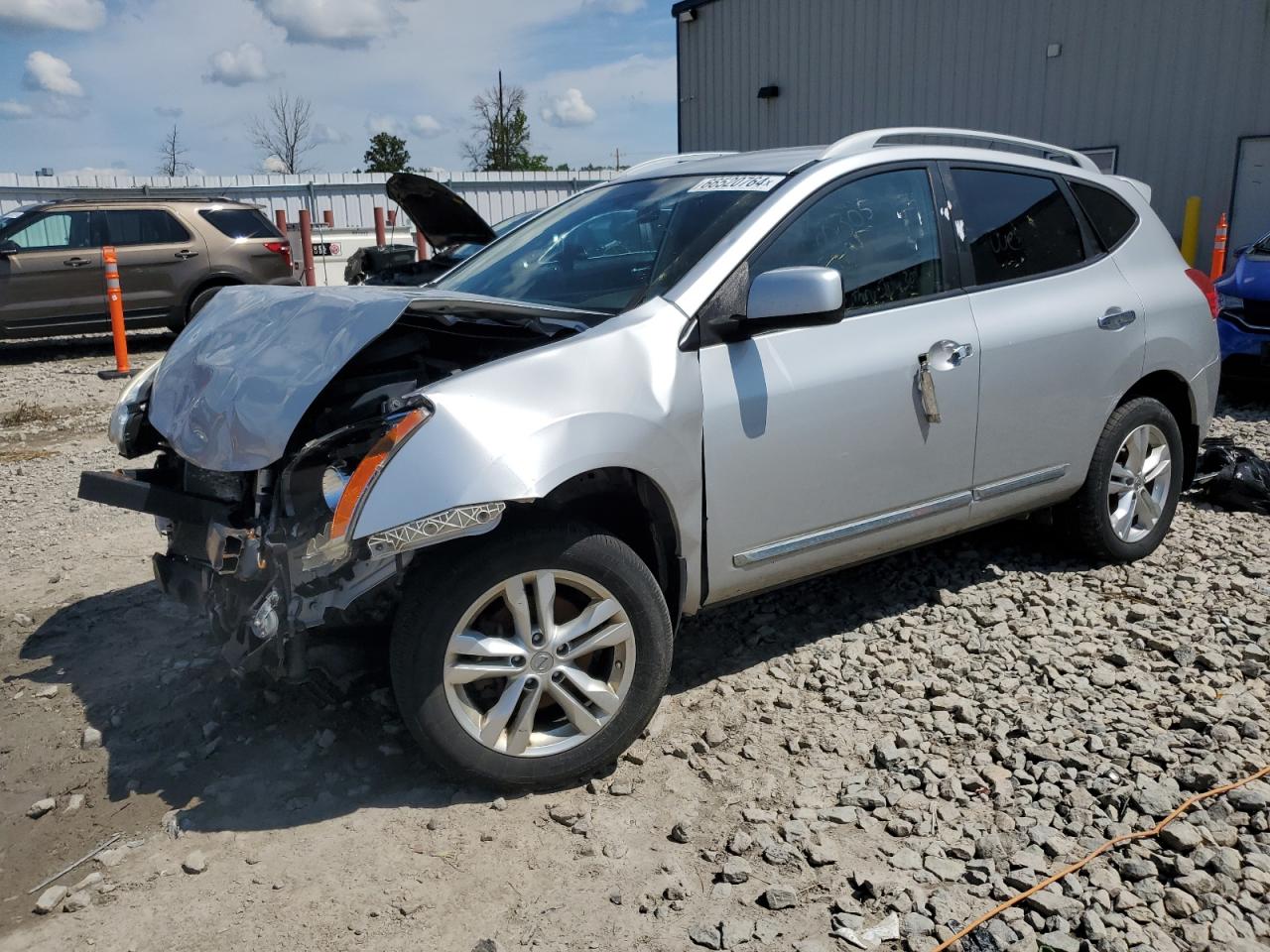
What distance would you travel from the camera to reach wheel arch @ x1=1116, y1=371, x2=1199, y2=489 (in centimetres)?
447

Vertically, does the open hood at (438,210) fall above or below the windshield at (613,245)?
above

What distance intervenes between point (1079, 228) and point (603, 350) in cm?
245

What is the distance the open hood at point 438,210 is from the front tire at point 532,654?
295cm

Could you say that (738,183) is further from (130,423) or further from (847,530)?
(130,423)

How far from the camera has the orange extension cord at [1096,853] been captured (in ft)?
7.90

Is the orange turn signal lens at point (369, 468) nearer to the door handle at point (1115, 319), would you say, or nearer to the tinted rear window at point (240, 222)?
the door handle at point (1115, 319)

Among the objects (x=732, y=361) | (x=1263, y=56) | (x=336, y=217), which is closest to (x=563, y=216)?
(x=732, y=361)

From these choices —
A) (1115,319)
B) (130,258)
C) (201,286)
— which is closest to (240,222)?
(201,286)

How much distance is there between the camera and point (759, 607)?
4.24 meters

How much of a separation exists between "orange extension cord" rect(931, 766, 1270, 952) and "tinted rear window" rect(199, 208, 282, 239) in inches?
494

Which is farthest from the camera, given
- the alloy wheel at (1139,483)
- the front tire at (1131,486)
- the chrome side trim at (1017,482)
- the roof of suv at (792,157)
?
the alloy wheel at (1139,483)

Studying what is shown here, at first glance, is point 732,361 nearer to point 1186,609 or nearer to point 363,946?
point 363,946

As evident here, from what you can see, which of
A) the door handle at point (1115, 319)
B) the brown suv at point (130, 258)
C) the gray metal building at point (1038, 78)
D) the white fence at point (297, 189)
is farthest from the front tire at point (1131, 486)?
the white fence at point (297, 189)

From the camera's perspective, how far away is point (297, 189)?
19094mm
